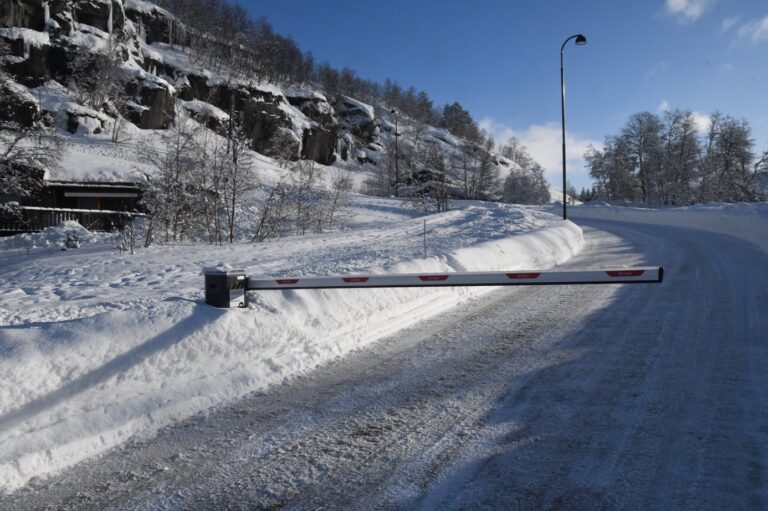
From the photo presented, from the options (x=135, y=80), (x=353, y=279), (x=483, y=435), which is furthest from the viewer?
(x=135, y=80)

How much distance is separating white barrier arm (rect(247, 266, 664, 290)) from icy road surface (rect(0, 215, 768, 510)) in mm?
806

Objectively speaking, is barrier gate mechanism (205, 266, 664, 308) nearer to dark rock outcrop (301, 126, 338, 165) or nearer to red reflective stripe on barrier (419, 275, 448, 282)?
red reflective stripe on barrier (419, 275, 448, 282)

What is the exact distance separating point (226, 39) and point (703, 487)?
336 ft

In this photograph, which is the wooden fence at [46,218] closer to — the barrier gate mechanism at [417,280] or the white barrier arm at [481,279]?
the barrier gate mechanism at [417,280]

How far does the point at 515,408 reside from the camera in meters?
3.56

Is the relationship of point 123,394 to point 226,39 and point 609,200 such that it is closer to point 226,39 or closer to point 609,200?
point 609,200

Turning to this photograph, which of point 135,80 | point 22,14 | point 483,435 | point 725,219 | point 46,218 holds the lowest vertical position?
point 483,435

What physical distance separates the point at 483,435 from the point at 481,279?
5.19 feet

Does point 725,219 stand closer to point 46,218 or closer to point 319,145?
point 46,218

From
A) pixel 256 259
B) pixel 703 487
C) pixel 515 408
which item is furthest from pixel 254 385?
pixel 256 259

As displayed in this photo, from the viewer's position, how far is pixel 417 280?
4543 mm

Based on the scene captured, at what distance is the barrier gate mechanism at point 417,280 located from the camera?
414cm

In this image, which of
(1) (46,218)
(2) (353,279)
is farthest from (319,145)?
(2) (353,279)

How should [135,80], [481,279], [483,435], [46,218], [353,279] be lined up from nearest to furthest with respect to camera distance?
[483,435] → [481,279] → [353,279] → [46,218] → [135,80]
